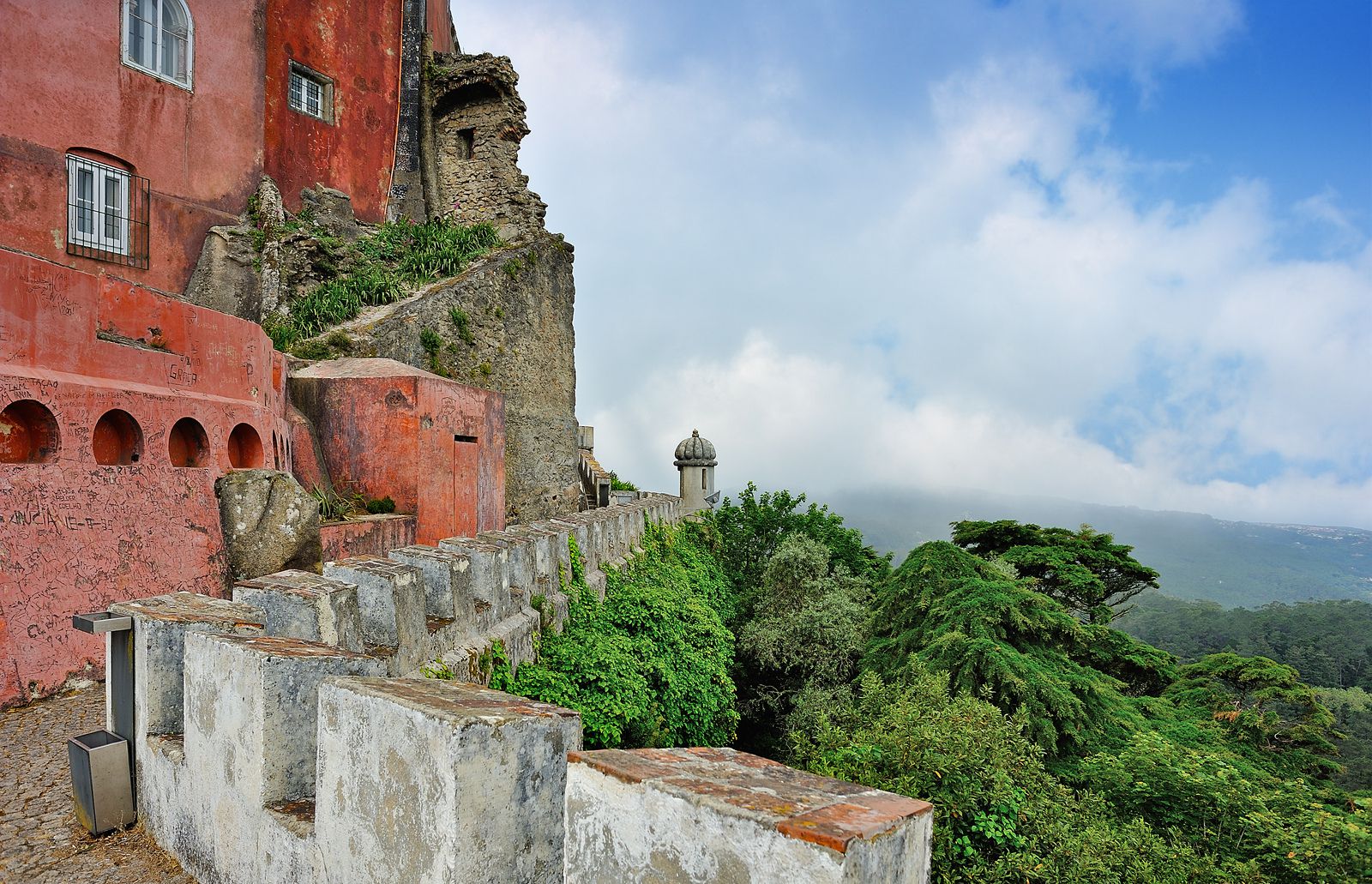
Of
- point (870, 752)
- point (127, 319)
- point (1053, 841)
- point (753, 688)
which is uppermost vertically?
point (127, 319)

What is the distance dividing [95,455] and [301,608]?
14.5 feet

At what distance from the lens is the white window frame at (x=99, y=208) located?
12602mm

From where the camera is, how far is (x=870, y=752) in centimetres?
691

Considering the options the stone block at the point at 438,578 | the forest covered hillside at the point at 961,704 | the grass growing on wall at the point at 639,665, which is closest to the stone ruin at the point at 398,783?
the stone block at the point at 438,578

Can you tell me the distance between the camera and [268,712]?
2.58 meters

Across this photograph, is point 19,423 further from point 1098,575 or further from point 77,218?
point 1098,575

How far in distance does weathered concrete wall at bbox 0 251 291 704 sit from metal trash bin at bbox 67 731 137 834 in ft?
10.0

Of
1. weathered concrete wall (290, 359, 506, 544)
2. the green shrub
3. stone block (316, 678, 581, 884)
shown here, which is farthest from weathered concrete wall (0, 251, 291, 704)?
the green shrub

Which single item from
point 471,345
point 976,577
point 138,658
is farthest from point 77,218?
point 976,577

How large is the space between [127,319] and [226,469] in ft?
5.78

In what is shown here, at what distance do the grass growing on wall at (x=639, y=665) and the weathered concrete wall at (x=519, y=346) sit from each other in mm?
6436

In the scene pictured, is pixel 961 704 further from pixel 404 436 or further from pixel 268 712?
pixel 404 436

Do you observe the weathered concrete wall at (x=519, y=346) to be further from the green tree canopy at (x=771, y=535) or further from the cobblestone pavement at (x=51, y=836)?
the cobblestone pavement at (x=51, y=836)

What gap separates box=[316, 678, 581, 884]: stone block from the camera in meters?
1.93
